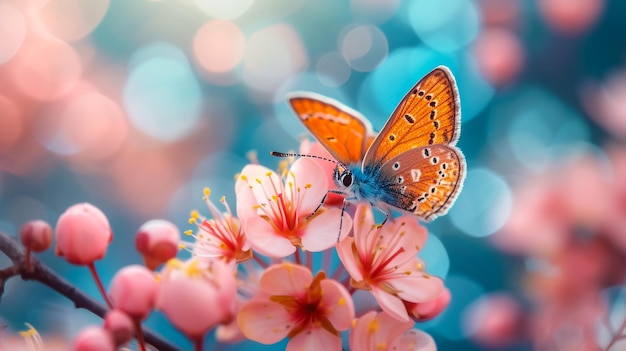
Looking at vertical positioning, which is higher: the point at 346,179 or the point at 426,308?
the point at 346,179

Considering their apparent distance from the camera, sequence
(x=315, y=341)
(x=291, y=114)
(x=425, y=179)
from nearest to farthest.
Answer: (x=315, y=341) < (x=425, y=179) < (x=291, y=114)

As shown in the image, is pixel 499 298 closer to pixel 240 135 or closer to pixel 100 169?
pixel 240 135

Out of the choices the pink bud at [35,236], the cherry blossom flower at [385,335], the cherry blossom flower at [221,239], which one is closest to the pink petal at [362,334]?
the cherry blossom flower at [385,335]

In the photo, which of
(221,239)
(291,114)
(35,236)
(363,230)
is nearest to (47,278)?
(35,236)

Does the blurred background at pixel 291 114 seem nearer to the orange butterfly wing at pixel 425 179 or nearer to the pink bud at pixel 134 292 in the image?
the orange butterfly wing at pixel 425 179

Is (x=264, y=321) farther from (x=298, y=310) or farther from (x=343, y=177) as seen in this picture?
(x=343, y=177)

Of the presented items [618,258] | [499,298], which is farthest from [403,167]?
[499,298]

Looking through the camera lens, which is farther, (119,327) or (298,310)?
(298,310)
